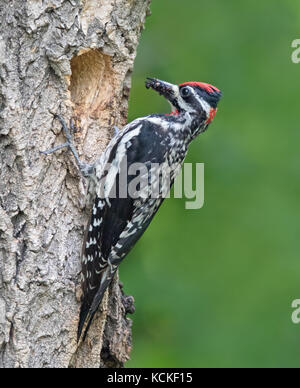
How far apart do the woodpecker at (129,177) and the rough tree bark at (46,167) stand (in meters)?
0.09

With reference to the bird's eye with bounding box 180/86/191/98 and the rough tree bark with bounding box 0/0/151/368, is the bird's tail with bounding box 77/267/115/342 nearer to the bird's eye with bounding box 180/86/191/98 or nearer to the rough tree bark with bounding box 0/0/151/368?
the rough tree bark with bounding box 0/0/151/368

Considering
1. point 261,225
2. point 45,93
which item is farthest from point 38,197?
point 261,225

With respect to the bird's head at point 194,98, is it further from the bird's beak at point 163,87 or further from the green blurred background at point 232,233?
the green blurred background at point 232,233

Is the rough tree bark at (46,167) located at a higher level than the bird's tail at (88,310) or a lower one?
higher

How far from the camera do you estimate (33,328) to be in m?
3.97

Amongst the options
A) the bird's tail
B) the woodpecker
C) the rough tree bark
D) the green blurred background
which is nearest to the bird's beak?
the woodpecker

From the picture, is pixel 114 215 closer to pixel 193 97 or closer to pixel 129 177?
pixel 129 177

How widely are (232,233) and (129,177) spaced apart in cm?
132

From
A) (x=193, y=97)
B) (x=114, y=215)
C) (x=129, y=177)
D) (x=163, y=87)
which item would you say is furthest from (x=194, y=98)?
(x=114, y=215)

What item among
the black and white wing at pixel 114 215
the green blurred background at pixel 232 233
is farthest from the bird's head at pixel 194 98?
the green blurred background at pixel 232 233

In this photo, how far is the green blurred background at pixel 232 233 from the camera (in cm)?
524

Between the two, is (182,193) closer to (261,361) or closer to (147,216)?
(147,216)

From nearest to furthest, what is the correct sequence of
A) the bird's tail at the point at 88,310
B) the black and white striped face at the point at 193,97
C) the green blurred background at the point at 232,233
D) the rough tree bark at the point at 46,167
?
the rough tree bark at the point at 46,167
the bird's tail at the point at 88,310
the black and white striped face at the point at 193,97
the green blurred background at the point at 232,233

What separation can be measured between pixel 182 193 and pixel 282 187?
783mm
